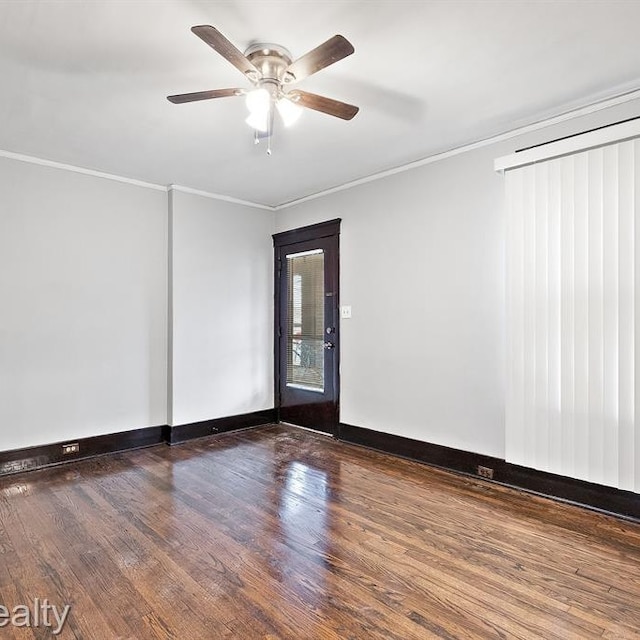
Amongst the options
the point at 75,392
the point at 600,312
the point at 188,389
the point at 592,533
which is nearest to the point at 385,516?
the point at 592,533

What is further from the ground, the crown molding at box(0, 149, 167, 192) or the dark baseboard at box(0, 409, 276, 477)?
the crown molding at box(0, 149, 167, 192)

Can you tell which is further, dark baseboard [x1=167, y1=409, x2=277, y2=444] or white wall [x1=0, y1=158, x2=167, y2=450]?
dark baseboard [x1=167, y1=409, x2=277, y2=444]

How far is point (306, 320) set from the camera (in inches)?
193

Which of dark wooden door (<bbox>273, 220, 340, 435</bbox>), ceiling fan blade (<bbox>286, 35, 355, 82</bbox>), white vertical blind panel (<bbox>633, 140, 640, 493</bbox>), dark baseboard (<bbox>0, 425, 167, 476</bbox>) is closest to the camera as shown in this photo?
ceiling fan blade (<bbox>286, 35, 355, 82</bbox>)

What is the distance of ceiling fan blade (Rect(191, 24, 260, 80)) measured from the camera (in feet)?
5.42

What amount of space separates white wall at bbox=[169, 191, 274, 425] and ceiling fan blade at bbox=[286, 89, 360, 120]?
2.51m

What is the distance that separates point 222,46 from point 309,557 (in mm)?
2438

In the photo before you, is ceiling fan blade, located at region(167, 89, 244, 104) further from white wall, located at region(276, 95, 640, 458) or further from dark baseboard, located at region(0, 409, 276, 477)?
dark baseboard, located at region(0, 409, 276, 477)

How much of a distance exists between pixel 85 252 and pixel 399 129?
2962 mm

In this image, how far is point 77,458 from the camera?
381cm

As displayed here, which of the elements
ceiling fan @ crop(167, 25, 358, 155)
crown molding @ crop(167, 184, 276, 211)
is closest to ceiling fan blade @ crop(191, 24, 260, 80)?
ceiling fan @ crop(167, 25, 358, 155)

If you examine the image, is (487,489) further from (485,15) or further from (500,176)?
(485,15)

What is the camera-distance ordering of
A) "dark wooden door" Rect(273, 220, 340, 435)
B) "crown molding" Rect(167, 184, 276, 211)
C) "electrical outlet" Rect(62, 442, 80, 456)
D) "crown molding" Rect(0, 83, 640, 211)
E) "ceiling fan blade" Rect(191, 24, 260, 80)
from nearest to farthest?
"ceiling fan blade" Rect(191, 24, 260, 80) → "crown molding" Rect(0, 83, 640, 211) → "electrical outlet" Rect(62, 442, 80, 456) → "crown molding" Rect(167, 184, 276, 211) → "dark wooden door" Rect(273, 220, 340, 435)

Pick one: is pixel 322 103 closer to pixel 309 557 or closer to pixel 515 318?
pixel 515 318
